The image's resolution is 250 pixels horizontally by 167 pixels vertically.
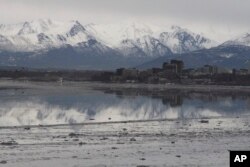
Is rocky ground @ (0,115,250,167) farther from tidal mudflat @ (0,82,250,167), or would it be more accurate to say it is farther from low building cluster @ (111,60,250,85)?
low building cluster @ (111,60,250,85)

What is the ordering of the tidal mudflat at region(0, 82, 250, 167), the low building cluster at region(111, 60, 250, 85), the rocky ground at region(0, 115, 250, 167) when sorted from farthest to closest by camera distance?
1. the low building cluster at region(111, 60, 250, 85)
2. the tidal mudflat at region(0, 82, 250, 167)
3. the rocky ground at region(0, 115, 250, 167)

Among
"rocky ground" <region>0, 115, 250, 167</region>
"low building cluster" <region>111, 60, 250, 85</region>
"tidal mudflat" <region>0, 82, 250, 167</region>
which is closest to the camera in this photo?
"rocky ground" <region>0, 115, 250, 167</region>

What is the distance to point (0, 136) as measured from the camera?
3700cm

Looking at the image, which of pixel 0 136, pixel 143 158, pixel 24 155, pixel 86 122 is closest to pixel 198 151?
pixel 143 158

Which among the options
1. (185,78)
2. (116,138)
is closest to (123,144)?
(116,138)

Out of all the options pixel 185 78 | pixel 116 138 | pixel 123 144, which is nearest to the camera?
pixel 123 144

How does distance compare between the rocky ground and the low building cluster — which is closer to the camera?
the rocky ground

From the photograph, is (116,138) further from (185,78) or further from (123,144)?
(185,78)

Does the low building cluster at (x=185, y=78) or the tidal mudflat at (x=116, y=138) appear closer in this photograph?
the tidal mudflat at (x=116, y=138)

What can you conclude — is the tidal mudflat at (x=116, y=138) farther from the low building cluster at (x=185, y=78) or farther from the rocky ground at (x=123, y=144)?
the low building cluster at (x=185, y=78)

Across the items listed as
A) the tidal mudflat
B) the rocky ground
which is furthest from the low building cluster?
the rocky ground

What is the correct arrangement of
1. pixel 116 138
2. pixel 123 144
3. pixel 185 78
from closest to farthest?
pixel 123 144 < pixel 116 138 < pixel 185 78

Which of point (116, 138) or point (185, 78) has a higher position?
point (185, 78)

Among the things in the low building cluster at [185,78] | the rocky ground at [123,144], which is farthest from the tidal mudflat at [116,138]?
the low building cluster at [185,78]
